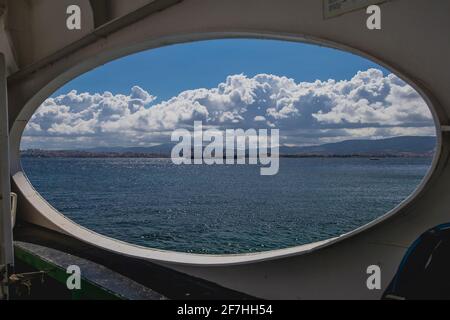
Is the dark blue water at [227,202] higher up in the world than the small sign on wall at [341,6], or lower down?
lower down

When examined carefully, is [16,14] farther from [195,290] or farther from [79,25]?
[195,290]

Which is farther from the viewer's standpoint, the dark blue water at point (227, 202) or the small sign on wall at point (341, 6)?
the dark blue water at point (227, 202)

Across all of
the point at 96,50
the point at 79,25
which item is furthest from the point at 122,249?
the point at 79,25

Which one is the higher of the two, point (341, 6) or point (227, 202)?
point (341, 6)

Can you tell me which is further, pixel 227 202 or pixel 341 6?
pixel 227 202
